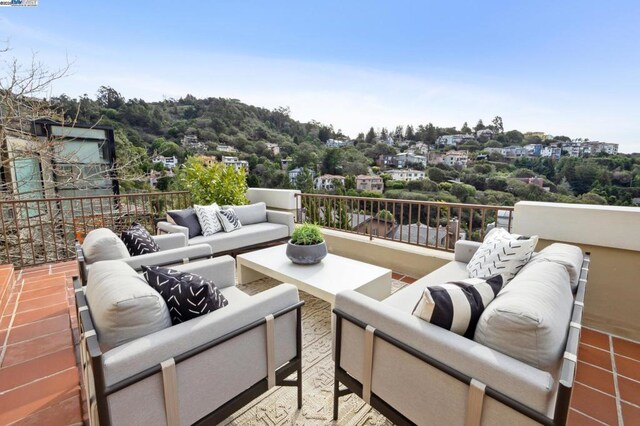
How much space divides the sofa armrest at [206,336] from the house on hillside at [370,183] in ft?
38.8

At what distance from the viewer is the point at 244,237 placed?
3936 millimetres

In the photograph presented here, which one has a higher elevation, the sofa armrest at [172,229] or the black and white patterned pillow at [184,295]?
the black and white patterned pillow at [184,295]

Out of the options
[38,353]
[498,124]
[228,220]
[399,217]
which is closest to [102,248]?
[38,353]

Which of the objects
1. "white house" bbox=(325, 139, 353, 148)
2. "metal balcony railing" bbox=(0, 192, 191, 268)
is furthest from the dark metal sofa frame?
"white house" bbox=(325, 139, 353, 148)

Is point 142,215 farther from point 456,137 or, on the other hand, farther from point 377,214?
point 456,137

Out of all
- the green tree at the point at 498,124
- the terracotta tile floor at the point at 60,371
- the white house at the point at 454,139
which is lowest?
the terracotta tile floor at the point at 60,371

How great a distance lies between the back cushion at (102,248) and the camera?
7.06ft

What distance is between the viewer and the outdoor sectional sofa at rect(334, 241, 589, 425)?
0.92 metres

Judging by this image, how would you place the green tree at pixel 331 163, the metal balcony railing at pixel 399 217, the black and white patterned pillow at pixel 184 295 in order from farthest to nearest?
the green tree at pixel 331 163 → the metal balcony railing at pixel 399 217 → the black and white patterned pillow at pixel 184 295

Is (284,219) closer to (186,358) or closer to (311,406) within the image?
(311,406)

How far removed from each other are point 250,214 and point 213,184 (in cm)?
118

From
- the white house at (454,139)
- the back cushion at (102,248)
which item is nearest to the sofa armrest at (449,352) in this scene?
the back cushion at (102,248)

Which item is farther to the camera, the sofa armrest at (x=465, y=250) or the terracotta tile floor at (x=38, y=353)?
the sofa armrest at (x=465, y=250)

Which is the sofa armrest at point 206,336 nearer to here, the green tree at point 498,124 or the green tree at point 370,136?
the green tree at point 498,124
